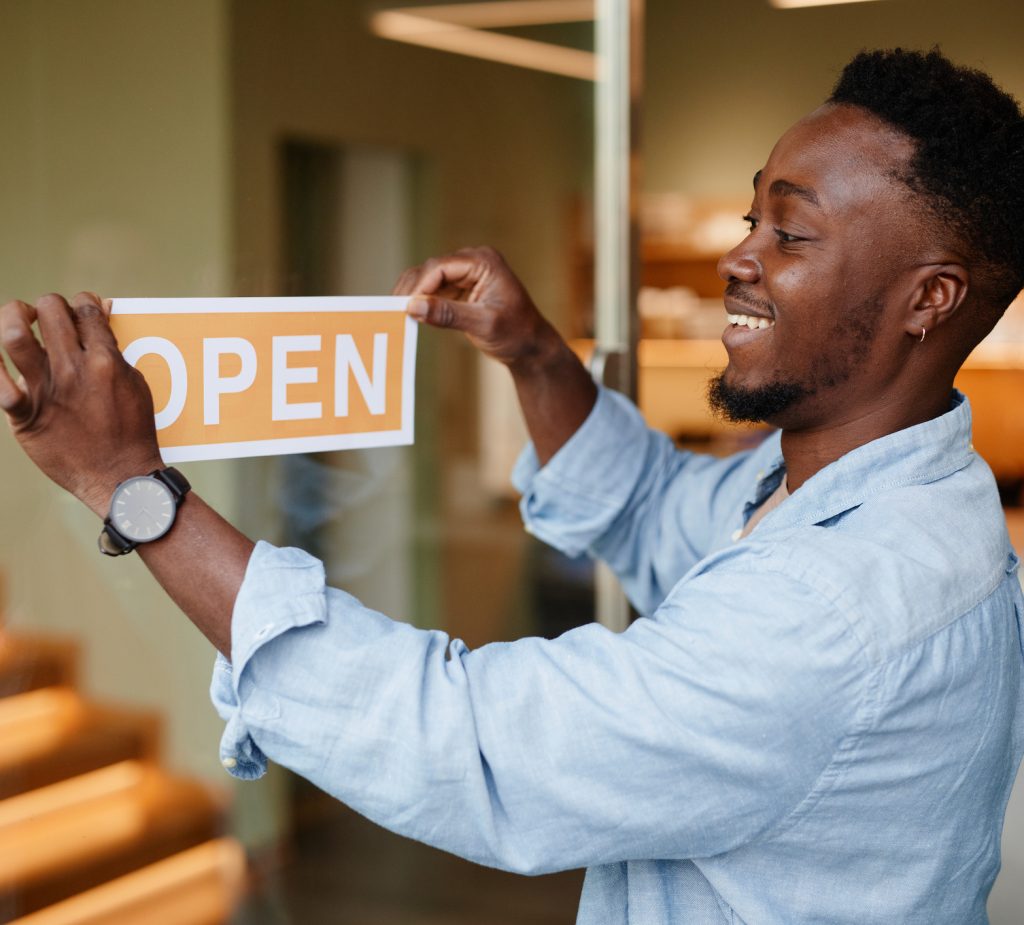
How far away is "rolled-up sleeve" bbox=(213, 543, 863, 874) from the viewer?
88 centimetres

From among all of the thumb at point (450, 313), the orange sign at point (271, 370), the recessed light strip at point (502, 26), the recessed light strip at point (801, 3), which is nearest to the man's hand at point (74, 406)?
the orange sign at point (271, 370)

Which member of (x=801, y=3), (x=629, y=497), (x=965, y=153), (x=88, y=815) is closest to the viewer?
(x=965, y=153)

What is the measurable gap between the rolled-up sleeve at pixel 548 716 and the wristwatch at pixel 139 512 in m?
0.07

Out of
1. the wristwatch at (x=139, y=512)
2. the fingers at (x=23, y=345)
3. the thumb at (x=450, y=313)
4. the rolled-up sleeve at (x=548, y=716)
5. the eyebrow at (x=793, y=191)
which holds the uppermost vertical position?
the eyebrow at (x=793, y=191)

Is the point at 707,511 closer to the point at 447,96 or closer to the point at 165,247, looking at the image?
the point at 165,247

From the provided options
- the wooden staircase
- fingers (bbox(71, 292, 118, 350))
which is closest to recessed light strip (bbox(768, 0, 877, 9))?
the wooden staircase

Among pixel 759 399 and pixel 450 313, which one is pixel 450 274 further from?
pixel 759 399

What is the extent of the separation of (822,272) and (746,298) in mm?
91

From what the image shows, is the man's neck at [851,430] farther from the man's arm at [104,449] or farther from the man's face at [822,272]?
the man's arm at [104,449]

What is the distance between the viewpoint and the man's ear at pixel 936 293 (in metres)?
1.12

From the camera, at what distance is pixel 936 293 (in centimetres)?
113

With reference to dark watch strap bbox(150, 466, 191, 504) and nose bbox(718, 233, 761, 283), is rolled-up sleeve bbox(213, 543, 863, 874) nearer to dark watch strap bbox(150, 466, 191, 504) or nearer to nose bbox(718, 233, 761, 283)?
dark watch strap bbox(150, 466, 191, 504)

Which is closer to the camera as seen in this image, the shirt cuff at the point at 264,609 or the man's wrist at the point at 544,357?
the shirt cuff at the point at 264,609

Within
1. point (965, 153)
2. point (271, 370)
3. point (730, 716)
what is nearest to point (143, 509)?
point (271, 370)
